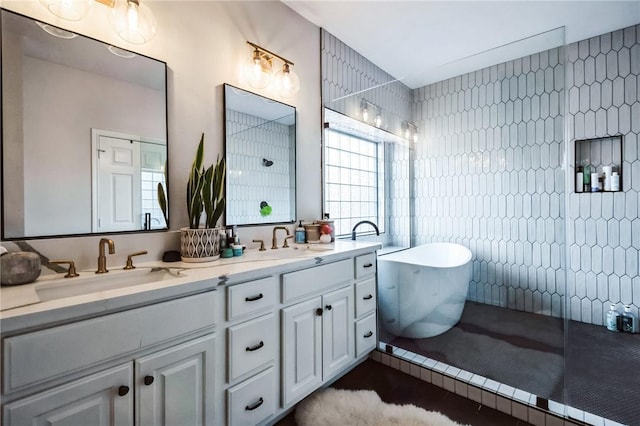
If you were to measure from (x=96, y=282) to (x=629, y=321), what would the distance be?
3863 millimetres

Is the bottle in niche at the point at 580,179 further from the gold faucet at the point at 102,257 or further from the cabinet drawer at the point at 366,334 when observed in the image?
the gold faucet at the point at 102,257

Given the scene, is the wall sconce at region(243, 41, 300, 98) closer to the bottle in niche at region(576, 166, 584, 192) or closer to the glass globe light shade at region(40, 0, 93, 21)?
the glass globe light shade at region(40, 0, 93, 21)

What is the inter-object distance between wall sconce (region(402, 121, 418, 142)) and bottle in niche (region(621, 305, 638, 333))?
7.80 ft

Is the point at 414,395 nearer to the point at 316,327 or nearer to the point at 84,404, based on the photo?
the point at 316,327

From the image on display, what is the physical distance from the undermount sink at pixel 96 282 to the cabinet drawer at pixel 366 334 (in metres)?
1.27

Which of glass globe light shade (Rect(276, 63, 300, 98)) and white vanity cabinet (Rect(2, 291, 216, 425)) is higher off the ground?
glass globe light shade (Rect(276, 63, 300, 98))

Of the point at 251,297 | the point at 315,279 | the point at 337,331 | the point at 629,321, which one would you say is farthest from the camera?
the point at 629,321

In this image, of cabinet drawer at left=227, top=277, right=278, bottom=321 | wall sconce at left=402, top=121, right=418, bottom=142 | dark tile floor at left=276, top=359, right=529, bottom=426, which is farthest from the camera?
wall sconce at left=402, top=121, right=418, bottom=142

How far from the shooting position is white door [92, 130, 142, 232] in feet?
4.34

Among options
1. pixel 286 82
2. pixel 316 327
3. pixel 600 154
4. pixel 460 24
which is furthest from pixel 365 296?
pixel 600 154

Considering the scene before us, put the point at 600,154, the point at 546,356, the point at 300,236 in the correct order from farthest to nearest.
→ the point at 600,154 < the point at 300,236 < the point at 546,356

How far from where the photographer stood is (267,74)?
2.02 meters

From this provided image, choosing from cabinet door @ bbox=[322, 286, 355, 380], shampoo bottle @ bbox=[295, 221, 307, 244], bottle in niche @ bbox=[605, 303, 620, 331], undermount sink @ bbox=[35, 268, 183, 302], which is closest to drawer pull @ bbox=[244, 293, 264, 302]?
undermount sink @ bbox=[35, 268, 183, 302]

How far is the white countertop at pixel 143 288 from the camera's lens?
0.79 m
